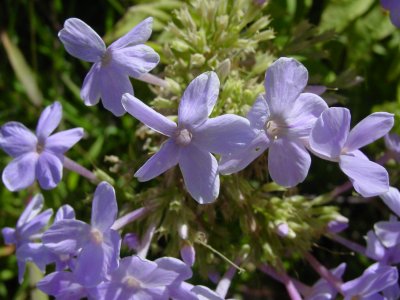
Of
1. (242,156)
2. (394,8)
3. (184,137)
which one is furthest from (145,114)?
(394,8)

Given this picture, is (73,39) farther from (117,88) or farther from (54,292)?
(54,292)

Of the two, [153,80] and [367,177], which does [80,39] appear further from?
[367,177]

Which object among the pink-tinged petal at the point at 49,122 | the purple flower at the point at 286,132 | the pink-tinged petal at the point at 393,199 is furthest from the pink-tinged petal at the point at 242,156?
the pink-tinged petal at the point at 49,122

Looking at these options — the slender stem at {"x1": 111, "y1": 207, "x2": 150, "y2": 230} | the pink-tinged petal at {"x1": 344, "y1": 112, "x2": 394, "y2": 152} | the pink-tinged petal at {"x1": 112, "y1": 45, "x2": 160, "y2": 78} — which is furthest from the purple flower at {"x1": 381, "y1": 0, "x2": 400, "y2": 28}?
the slender stem at {"x1": 111, "y1": 207, "x2": 150, "y2": 230}

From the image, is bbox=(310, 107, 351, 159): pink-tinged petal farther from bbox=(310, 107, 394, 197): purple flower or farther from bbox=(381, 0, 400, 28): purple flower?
bbox=(381, 0, 400, 28): purple flower

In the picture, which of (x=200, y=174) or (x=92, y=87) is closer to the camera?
(x=200, y=174)

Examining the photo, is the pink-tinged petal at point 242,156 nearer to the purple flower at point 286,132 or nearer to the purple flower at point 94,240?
the purple flower at point 286,132
